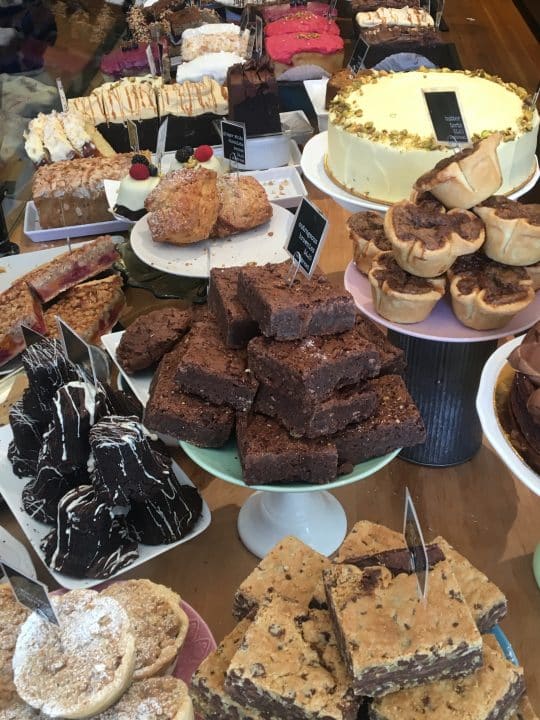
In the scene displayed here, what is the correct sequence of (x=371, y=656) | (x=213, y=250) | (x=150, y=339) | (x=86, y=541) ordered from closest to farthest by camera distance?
(x=371, y=656), (x=86, y=541), (x=150, y=339), (x=213, y=250)

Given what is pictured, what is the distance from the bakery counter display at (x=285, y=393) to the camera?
4.78 feet

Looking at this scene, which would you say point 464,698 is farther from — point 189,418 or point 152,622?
point 189,418

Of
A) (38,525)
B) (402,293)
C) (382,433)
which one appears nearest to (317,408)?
(382,433)

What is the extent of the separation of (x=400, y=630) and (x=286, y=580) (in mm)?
300

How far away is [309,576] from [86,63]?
445cm

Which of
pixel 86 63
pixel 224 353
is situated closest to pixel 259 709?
pixel 224 353

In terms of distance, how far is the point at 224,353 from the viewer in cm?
160

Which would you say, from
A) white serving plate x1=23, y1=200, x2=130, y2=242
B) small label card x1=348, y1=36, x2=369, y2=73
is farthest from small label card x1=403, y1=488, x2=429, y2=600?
small label card x1=348, y1=36, x2=369, y2=73

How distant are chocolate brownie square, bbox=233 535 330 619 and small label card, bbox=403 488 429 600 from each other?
20 centimetres

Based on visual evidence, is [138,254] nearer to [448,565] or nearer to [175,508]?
[175,508]

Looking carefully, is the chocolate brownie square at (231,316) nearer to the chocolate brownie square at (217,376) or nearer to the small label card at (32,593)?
the chocolate brownie square at (217,376)

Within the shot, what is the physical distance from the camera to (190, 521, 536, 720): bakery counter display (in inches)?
41.0

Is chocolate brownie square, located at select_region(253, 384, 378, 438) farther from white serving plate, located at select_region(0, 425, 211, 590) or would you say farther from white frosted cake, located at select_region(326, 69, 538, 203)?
white frosted cake, located at select_region(326, 69, 538, 203)

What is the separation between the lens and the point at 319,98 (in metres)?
3.75
